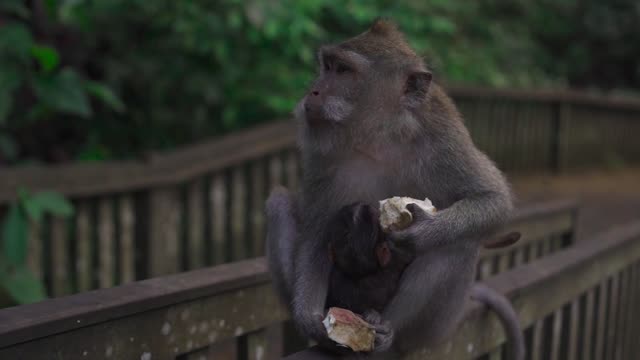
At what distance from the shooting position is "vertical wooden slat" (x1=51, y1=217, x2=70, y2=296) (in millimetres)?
4555

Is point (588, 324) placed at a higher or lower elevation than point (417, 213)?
lower

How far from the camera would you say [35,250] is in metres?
4.45

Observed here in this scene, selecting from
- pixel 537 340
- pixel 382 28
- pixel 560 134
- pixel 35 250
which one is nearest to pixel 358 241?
pixel 382 28

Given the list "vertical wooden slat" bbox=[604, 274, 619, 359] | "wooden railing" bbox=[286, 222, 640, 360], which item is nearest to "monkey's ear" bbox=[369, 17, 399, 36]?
"wooden railing" bbox=[286, 222, 640, 360]

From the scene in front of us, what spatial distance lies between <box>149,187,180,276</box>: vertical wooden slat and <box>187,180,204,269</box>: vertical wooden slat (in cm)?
9

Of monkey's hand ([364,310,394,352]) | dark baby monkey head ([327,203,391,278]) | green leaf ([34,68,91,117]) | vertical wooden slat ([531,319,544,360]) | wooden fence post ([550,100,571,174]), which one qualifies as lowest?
wooden fence post ([550,100,571,174])

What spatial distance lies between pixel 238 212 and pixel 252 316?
99.9 inches

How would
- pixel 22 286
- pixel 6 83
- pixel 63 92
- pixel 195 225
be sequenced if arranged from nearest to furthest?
1. pixel 22 286
2. pixel 6 83
3. pixel 63 92
4. pixel 195 225

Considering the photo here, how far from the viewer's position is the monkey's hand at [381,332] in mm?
2580

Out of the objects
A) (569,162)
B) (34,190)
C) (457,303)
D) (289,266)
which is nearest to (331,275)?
(289,266)

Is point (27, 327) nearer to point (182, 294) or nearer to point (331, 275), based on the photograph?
point (182, 294)

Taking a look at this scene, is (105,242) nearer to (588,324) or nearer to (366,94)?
(366,94)

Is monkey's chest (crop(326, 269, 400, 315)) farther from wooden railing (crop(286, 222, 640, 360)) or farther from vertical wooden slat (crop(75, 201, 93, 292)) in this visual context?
vertical wooden slat (crop(75, 201, 93, 292))

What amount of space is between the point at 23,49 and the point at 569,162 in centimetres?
837
